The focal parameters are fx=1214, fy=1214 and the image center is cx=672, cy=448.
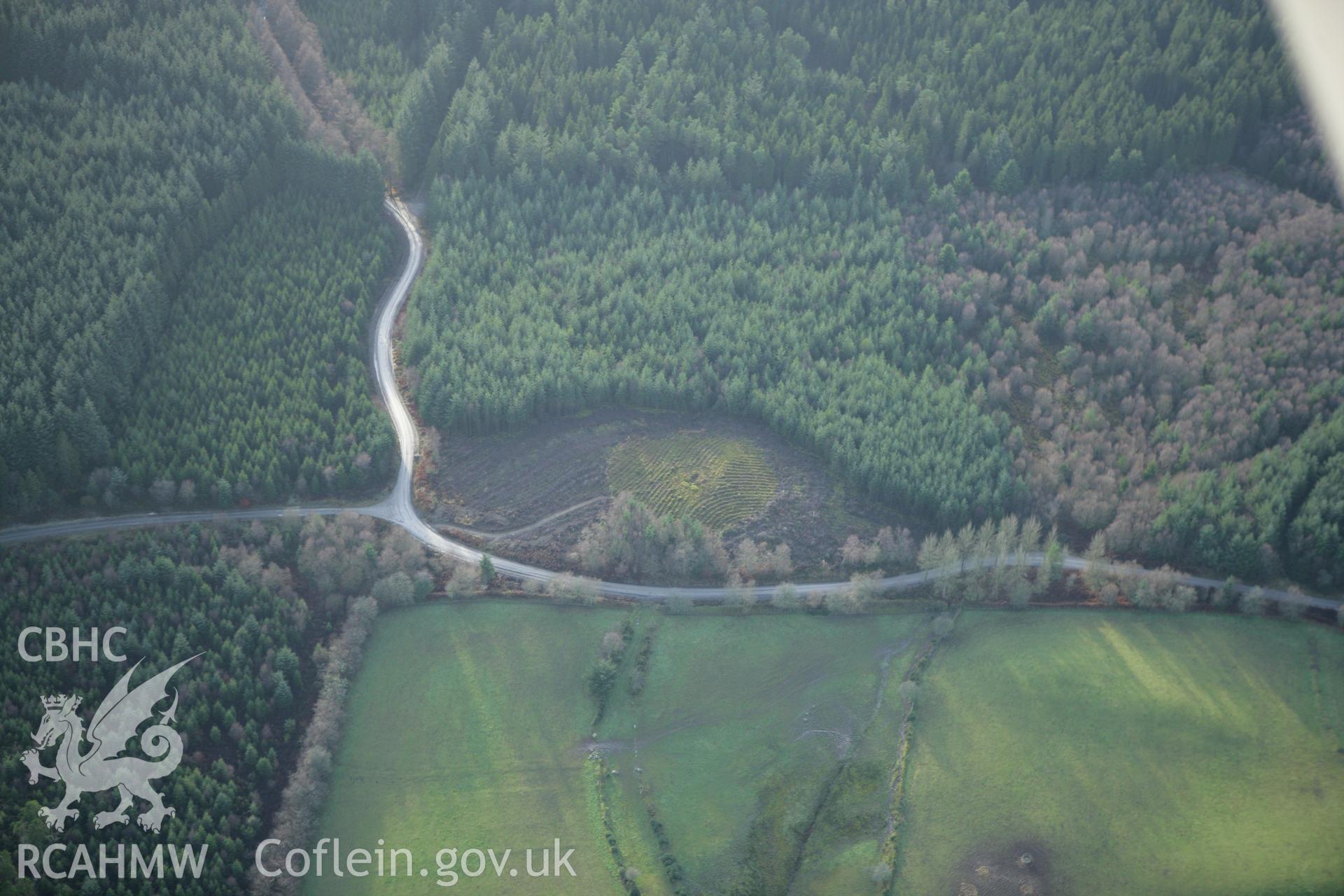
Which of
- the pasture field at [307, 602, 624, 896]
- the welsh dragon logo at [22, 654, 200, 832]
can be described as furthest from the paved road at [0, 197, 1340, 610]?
the welsh dragon logo at [22, 654, 200, 832]

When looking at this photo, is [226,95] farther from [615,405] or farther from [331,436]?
[615,405]

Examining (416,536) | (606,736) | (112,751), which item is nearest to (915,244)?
(416,536)

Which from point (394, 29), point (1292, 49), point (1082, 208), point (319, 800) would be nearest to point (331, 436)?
point (319, 800)

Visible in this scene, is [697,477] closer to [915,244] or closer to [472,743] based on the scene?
[472,743]

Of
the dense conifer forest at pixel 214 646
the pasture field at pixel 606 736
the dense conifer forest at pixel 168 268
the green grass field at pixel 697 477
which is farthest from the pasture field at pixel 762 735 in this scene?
the dense conifer forest at pixel 168 268

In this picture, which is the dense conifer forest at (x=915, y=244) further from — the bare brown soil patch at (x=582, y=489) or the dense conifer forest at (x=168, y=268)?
the dense conifer forest at (x=168, y=268)

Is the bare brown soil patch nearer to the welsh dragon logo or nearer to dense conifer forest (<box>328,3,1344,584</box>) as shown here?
dense conifer forest (<box>328,3,1344,584</box>)
